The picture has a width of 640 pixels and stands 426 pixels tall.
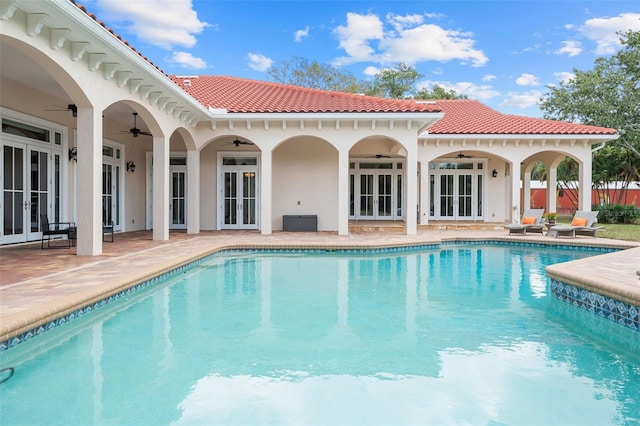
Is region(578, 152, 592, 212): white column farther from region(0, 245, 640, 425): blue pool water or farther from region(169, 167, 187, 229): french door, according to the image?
region(169, 167, 187, 229): french door

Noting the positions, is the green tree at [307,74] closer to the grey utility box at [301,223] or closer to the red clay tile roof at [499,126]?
the red clay tile roof at [499,126]

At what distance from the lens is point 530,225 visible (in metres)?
14.4

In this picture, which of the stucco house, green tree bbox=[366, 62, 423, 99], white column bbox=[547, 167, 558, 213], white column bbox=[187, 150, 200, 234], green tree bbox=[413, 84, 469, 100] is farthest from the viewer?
green tree bbox=[366, 62, 423, 99]

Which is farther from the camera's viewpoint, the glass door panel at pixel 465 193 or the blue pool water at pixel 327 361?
the glass door panel at pixel 465 193

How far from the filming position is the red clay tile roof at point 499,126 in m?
15.8

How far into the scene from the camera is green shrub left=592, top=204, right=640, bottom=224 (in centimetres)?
2188

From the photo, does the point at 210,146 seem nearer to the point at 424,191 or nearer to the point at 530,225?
the point at 424,191

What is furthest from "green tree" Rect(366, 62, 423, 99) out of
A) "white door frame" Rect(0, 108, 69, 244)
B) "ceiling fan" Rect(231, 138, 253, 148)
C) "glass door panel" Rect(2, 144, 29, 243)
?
"glass door panel" Rect(2, 144, 29, 243)

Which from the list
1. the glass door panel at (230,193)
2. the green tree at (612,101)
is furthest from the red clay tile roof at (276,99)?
the green tree at (612,101)

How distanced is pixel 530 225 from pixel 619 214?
1120 centimetres

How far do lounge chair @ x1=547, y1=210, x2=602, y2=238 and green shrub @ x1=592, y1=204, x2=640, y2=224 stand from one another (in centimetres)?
1027

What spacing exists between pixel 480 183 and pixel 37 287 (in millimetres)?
17158

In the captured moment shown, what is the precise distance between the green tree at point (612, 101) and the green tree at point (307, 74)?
53.2 ft

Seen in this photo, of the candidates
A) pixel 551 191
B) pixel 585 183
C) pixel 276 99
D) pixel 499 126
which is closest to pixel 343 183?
pixel 276 99
